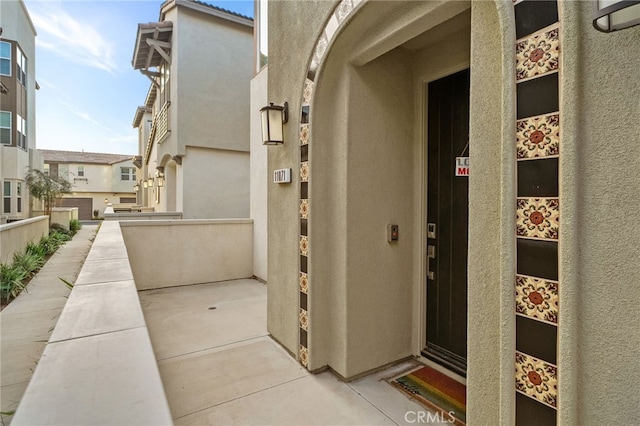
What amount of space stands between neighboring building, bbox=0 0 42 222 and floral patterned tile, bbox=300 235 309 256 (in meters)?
14.8

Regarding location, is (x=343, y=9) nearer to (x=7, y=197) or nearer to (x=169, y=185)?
(x=169, y=185)

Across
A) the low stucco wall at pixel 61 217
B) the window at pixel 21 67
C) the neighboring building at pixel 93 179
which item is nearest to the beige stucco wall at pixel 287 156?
the low stucco wall at pixel 61 217

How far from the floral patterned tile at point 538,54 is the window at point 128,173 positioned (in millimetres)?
33928

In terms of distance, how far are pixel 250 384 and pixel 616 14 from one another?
3187mm

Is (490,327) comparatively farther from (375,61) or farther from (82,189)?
(82,189)

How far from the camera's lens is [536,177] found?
1.46 m

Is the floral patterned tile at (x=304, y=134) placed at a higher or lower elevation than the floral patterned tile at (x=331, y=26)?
lower

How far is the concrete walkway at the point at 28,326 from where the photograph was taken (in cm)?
267

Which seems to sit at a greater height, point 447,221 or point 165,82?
point 165,82

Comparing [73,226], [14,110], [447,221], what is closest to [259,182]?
[447,221]

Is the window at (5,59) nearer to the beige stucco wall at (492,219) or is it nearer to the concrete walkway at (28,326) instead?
the concrete walkway at (28,326)

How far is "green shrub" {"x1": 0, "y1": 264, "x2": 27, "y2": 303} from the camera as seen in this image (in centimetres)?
518

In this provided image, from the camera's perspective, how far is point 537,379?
1.48 meters

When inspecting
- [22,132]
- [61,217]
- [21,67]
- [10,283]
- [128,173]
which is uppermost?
[21,67]
